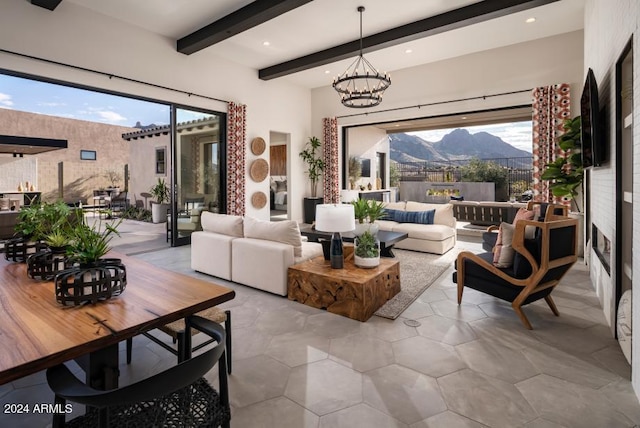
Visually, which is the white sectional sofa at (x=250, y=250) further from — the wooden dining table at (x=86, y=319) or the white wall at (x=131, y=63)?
the white wall at (x=131, y=63)

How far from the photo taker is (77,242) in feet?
5.30

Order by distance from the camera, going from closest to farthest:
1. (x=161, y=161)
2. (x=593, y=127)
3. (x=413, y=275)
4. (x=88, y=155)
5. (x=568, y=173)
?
1. (x=593, y=127)
2. (x=413, y=275)
3. (x=568, y=173)
4. (x=161, y=161)
5. (x=88, y=155)

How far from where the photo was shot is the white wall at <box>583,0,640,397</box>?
2.02m

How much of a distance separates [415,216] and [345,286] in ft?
11.2

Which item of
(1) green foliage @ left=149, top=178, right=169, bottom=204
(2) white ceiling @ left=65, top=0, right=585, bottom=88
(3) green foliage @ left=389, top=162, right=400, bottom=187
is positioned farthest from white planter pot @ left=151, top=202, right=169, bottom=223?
(3) green foliage @ left=389, top=162, right=400, bottom=187

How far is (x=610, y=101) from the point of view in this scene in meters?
3.05

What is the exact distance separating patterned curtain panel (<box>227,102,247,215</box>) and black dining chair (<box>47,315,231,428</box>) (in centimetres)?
573

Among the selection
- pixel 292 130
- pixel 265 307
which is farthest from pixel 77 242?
pixel 292 130

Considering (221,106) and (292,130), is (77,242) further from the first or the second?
(292,130)

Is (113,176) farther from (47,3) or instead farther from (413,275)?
(413,275)

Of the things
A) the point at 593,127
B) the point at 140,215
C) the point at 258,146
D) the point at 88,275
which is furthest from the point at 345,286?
the point at 140,215

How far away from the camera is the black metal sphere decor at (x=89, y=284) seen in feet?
4.69

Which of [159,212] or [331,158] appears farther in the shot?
[159,212]

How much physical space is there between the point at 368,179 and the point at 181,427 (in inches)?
420
